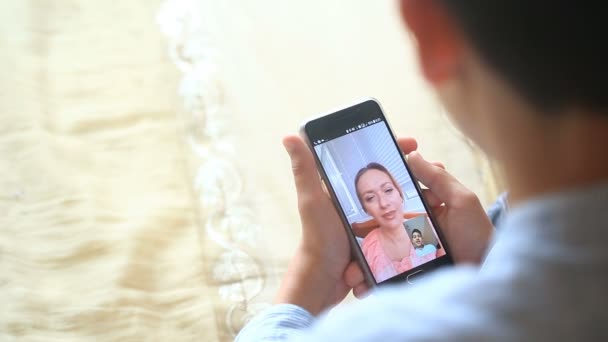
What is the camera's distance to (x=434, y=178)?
65 centimetres

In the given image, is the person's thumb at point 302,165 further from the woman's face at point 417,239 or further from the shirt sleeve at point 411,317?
the shirt sleeve at point 411,317

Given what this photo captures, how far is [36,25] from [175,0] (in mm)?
195

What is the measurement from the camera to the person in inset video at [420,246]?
0.61 meters

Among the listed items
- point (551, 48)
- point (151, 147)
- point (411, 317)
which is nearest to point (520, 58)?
point (551, 48)

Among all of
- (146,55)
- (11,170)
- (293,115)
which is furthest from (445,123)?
(11,170)

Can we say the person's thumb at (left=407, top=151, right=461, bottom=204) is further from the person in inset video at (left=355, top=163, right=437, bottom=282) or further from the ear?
the ear

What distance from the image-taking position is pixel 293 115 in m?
0.79

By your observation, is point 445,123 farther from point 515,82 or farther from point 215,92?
point 515,82

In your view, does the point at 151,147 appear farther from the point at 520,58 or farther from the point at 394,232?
the point at 520,58

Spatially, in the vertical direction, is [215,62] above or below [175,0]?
below

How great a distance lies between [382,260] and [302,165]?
0.39 feet

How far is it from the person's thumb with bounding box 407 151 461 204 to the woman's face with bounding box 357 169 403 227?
0.14 ft

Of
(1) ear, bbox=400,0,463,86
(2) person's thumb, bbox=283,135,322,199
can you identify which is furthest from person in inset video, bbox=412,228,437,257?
(1) ear, bbox=400,0,463,86

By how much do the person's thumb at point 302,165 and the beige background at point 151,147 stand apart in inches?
3.7
